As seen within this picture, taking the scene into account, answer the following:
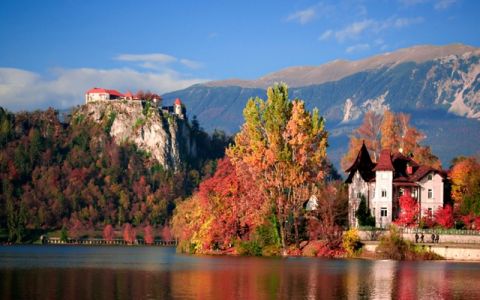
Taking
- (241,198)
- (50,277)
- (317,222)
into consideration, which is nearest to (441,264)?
(317,222)

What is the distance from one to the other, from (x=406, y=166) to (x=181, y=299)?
2462 inches

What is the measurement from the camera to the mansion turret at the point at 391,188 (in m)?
102

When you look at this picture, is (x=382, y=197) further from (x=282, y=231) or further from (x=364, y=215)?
(x=282, y=231)

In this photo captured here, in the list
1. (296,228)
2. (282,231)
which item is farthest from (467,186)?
(282,231)

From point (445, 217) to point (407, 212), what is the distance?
14.7 feet

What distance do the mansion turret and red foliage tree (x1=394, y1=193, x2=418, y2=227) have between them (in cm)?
151

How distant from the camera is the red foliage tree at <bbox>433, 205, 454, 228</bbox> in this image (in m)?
95.6

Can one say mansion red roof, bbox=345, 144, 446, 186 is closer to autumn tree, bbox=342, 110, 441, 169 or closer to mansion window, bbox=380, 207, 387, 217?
mansion window, bbox=380, 207, 387, 217

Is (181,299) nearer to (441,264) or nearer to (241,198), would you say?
(441,264)

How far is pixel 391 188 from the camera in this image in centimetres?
10150

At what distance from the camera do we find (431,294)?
51656 mm

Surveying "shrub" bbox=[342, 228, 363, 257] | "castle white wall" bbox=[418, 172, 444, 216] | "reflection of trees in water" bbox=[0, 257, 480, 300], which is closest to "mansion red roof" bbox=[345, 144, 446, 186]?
"castle white wall" bbox=[418, 172, 444, 216]

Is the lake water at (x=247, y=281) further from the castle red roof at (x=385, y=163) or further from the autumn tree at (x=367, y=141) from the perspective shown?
the autumn tree at (x=367, y=141)

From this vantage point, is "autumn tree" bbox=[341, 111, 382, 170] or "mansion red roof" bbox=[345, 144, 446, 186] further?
"autumn tree" bbox=[341, 111, 382, 170]
